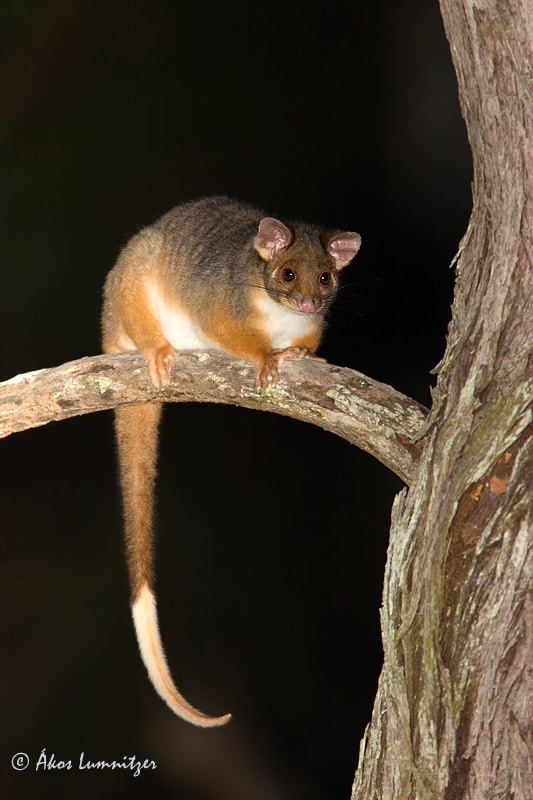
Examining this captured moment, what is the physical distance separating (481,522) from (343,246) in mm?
1995

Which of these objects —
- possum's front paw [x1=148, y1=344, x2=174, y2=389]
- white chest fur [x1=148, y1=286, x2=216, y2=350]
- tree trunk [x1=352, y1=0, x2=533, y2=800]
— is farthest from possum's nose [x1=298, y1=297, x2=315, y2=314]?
tree trunk [x1=352, y1=0, x2=533, y2=800]

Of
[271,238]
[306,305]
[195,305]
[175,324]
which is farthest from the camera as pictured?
[175,324]

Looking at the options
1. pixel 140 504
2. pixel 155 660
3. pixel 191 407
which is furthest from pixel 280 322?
pixel 191 407

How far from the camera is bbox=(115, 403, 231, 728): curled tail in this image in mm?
3881

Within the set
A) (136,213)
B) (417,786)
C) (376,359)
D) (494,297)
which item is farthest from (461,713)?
(136,213)

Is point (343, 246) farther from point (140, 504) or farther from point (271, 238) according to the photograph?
point (140, 504)

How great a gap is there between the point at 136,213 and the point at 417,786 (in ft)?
17.9

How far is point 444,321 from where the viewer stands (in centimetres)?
697

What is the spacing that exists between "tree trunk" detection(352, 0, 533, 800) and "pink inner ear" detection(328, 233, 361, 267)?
4.99 feet

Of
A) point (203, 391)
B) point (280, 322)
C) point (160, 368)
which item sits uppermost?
point (280, 322)

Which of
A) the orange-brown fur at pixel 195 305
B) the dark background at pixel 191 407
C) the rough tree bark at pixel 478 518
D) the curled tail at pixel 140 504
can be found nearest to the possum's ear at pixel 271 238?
the orange-brown fur at pixel 195 305

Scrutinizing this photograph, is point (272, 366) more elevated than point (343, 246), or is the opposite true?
point (343, 246)

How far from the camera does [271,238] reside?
3.98 meters

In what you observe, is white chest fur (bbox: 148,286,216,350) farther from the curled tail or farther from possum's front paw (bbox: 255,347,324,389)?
possum's front paw (bbox: 255,347,324,389)
